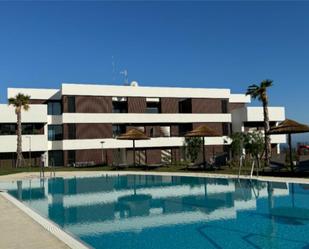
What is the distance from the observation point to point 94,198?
1619 centimetres

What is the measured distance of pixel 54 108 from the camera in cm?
3916

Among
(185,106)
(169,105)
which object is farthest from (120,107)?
(185,106)

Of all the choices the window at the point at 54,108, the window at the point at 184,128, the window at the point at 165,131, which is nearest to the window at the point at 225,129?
the window at the point at 184,128

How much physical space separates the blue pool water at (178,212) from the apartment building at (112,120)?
1602 centimetres

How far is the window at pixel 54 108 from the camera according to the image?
38903 mm

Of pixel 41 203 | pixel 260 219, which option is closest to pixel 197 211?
pixel 260 219

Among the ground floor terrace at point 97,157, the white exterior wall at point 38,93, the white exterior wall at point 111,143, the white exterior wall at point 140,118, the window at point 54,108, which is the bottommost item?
the ground floor terrace at point 97,157

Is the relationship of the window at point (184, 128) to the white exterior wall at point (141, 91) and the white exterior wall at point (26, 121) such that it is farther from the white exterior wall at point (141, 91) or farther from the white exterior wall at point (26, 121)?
the white exterior wall at point (26, 121)

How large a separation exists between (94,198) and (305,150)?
25.2 m

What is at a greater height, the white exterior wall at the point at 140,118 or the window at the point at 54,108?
the window at the point at 54,108

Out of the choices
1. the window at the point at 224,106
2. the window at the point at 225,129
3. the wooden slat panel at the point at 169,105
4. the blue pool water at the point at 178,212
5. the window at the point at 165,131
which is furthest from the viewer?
the window at the point at 224,106

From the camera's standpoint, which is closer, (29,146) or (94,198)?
(94,198)

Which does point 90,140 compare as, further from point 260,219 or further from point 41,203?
point 260,219

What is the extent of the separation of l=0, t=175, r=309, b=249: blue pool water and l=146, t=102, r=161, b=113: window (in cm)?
2105
